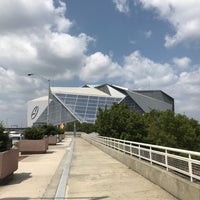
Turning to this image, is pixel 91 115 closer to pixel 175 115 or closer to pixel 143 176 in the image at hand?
pixel 175 115

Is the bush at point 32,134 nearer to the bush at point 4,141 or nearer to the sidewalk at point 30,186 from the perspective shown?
the sidewalk at point 30,186

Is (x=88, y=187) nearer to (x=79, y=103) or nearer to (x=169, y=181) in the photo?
(x=169, y=181)

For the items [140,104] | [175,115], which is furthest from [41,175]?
[140,104]

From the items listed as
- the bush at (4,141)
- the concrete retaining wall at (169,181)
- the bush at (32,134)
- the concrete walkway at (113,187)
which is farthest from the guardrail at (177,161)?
the bush at (32,134)

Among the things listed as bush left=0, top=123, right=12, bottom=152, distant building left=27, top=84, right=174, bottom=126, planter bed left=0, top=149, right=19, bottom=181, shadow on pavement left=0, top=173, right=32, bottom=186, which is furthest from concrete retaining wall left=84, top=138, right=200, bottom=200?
distant building left=27, top=84, right=174, bottom=126

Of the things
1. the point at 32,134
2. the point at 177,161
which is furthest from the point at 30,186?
the point at 32,134

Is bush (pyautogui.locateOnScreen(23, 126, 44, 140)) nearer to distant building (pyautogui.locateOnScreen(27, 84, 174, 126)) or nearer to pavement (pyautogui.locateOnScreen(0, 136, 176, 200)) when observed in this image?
pavement (pyautogui.locateOnScreen(0, 136, 176, 200))

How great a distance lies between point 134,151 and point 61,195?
6414mm

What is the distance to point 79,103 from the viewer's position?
118 meters

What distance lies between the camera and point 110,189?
9.22 meters

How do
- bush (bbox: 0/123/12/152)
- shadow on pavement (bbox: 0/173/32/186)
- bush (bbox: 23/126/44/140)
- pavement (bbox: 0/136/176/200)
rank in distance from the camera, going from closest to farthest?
pavement (bbox: 0/136/176/200)
shadow on pavement (bbox: 0/173/32/186)
bush (bbox: 0/123/12/152)
bush (bbox: 23/126/44/140)

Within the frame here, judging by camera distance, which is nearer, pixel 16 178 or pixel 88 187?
pixel 88 187

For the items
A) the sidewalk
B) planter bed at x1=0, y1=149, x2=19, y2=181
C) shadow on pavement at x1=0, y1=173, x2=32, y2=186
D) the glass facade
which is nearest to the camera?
the sidewalk

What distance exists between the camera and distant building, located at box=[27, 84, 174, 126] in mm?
110938
